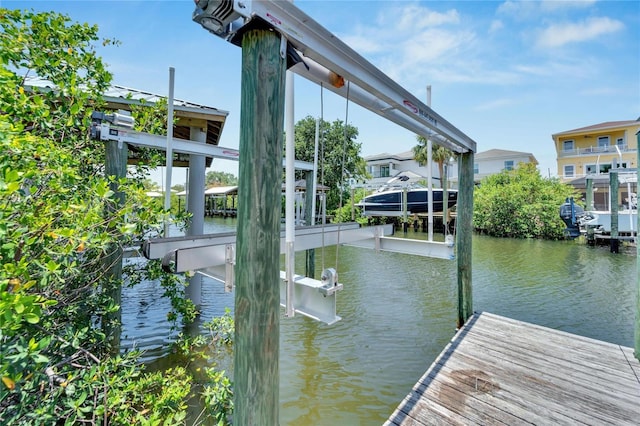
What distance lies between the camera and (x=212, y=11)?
4.30 feet

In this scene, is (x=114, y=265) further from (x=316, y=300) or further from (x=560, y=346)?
(x=560, y=346)

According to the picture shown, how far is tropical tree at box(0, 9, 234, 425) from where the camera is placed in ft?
4.12

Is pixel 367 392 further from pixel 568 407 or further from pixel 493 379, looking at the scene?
pixel 568 407

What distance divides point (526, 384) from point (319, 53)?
11.6 feet

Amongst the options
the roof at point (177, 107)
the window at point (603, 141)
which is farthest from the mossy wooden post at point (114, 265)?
the window at point (603, 141)

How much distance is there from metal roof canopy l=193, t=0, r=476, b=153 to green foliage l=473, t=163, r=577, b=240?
16.6 metres

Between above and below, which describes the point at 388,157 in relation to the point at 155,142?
above

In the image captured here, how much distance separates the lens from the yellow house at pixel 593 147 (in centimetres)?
2230

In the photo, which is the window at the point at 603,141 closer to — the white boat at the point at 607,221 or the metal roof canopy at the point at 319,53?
the white boat at the point at 607,221

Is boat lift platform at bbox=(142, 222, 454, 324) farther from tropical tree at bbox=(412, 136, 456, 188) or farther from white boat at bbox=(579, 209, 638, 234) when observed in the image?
tropical tree at bbox=(412, 136, 456, 188)

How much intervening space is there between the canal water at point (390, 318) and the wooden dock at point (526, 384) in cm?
73

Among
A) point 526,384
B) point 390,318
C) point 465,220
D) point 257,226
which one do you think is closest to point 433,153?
point 390,318

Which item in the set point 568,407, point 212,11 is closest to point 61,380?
point 212,11

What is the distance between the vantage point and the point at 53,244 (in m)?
1.63
